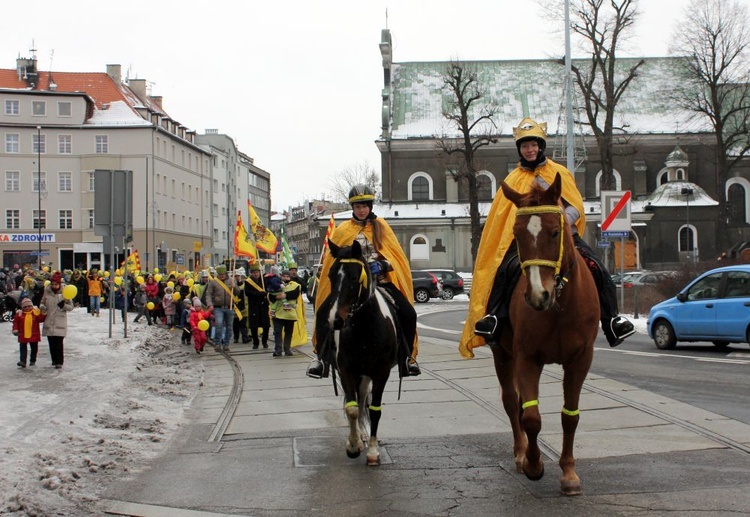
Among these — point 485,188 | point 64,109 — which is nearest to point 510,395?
point 485,188

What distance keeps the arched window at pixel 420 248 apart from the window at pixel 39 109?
34.1 metres

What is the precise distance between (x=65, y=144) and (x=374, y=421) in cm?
7159

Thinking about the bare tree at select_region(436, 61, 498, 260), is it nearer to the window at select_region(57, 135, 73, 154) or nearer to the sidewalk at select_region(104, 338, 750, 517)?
the window at select_region(57, 135, 73, 154)

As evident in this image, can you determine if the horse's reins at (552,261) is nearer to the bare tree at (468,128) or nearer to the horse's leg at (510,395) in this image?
the horse's leg at (510,395)

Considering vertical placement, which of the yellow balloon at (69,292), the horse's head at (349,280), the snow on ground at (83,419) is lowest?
A: the snow on ground at (83,419)

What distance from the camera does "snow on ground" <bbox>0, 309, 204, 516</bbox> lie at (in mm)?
6629

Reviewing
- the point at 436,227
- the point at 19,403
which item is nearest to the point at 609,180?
the point at 436,227

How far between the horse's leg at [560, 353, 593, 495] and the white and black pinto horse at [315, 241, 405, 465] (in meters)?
1.81

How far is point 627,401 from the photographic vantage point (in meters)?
10.3

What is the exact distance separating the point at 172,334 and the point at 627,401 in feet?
58.1

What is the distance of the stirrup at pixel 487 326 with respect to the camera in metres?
6.43

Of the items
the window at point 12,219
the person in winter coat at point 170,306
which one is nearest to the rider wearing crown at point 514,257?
the person in winter coat at point 170,306

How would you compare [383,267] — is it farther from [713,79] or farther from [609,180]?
[713,79]

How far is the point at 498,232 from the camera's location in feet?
23.8
